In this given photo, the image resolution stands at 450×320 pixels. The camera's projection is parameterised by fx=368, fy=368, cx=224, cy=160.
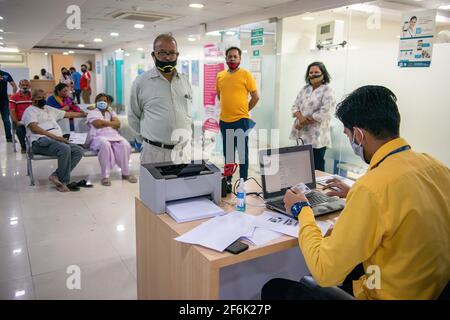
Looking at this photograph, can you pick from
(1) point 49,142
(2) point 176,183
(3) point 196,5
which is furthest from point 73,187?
(2) point 176,183

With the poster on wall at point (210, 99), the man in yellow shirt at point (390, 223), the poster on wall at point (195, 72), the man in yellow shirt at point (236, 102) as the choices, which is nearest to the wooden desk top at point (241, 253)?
the man in yellow shirt at point (390, 223)

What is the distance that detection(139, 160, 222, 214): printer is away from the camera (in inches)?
73.9

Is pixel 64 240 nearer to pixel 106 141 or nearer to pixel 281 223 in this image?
Answer: pixel 106 141

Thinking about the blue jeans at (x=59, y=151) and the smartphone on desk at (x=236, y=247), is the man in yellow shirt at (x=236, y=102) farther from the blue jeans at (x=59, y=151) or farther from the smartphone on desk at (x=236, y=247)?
the smartphone on desk at (x=236, y=247)

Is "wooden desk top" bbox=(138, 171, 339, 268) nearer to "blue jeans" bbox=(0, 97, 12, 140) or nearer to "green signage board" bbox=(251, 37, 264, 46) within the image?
"green signage board" bbox=(251, 37, 264, 46)

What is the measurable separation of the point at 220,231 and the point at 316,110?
2800 millimetres

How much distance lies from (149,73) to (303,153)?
4.75ft

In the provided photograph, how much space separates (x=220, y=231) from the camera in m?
1.69

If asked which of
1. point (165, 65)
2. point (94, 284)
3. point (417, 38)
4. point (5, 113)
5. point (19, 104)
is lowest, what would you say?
point (94, 284)

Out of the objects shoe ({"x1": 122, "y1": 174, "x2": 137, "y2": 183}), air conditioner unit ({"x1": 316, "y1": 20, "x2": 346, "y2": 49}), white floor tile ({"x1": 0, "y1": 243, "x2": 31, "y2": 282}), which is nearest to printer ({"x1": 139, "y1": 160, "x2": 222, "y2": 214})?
white floor tile ({"x1": 0, "y1": 243, "x2": 31, "y2": 282})

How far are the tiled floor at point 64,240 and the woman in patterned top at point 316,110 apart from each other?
7.11 feet

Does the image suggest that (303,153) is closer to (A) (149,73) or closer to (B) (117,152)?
(A) (149,73)

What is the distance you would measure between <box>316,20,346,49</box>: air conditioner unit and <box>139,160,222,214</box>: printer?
12.3 ft
